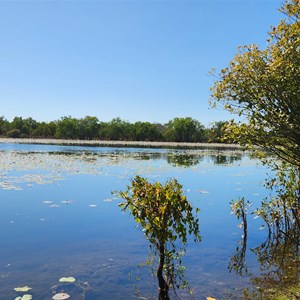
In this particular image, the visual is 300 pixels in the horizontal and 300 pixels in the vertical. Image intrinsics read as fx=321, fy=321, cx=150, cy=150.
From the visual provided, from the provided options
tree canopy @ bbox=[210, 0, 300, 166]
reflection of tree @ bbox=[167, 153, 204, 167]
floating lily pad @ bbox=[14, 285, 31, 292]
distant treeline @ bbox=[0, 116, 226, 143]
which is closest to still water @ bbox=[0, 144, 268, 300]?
floating lily pad @ bbox=[14, 285, 31, 292]

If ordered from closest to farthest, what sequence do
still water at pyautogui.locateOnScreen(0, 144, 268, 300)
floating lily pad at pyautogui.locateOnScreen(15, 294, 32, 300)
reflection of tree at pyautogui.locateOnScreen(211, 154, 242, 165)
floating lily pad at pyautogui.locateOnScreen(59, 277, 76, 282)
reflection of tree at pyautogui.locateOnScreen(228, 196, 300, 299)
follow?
floating lily pad at pyautogui.locateOnScreen(15, 294, 32, 300) → still water at pyautogui.locateOnScreen(0, 144, 268, 300) → floating lily pad at pyautogui.locateOnScreen(59, 277, 76, 282) → reflection of tree at pyautogui.locateOnScreen(228, 196, 300, 299) → reflection of tree at pyautogui.locateOnScreen(211, 154, 242, 165)

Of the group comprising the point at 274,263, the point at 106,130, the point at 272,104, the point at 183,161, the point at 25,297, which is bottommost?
the point at 274,263

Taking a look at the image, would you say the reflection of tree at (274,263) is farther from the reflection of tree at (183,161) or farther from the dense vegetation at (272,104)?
the reflection of tree at (183,161)

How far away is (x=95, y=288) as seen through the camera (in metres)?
7.63

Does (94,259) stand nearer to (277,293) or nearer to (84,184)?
(277,293)

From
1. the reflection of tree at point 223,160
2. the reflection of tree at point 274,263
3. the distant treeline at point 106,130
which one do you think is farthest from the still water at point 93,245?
the distant treeline at point 106,130

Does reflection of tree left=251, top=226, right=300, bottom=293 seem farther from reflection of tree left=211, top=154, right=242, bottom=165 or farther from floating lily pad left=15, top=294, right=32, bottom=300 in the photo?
reflection of tree left=211, top=154, right=242, bottom=165

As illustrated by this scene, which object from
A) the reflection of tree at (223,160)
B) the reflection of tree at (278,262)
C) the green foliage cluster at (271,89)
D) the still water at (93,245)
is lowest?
the reflection of tree at (278,262)

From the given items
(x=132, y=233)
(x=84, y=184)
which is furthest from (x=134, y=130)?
(x=132, y=233)

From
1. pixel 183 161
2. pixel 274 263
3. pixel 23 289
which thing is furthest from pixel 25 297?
pixel 183 161

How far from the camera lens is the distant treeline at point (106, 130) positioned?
16262cm

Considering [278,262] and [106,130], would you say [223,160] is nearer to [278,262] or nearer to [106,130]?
[278,262]

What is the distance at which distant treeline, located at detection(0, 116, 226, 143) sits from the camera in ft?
534

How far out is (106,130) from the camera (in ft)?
544
